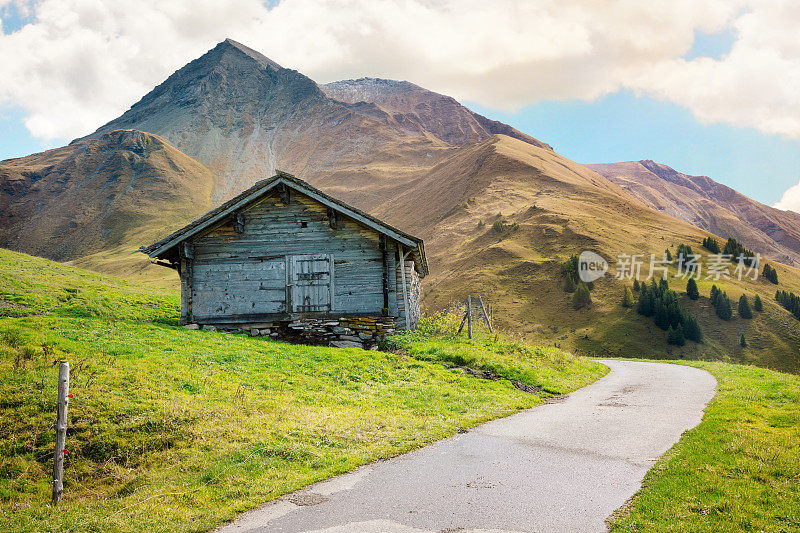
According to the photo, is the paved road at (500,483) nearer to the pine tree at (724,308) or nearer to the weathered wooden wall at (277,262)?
the weathered wooden wall at (277,262)

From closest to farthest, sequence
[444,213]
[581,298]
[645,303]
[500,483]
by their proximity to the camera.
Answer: [500,483]
[645,303]
[581,298]
[444,213]

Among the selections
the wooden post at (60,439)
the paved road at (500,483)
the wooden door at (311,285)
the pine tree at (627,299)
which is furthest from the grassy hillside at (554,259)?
the wooden post at (60,439)

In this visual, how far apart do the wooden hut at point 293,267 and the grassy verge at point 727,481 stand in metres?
12.9

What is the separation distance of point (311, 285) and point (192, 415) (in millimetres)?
11618

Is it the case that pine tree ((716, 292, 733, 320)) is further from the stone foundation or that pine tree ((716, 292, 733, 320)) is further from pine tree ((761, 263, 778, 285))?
the stone foundation

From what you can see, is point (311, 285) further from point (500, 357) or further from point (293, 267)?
point (500, 357)

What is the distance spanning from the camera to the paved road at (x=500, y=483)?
5.85m

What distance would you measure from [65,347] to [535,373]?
1312 cm

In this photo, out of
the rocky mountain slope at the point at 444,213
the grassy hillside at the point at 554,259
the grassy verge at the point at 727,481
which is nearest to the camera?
the grassy verge at the point at 727,481

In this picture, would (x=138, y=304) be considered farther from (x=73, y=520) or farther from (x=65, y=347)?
(x=73, y=520)

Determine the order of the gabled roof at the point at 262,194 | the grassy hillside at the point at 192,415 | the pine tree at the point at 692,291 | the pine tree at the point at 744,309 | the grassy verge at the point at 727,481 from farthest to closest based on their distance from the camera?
the pine tree at the point at 692,291 < the pine tree at the point at 744,309 < the gabled roof at the point at 262,194 < the grassy hillside at the point at 192,415 < the grassy verge at the point at 727,481

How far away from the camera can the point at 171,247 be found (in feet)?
66.5

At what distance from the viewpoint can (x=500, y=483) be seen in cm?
703

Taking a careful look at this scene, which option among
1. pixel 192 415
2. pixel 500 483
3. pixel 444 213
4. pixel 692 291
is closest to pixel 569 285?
pixel 692 291
